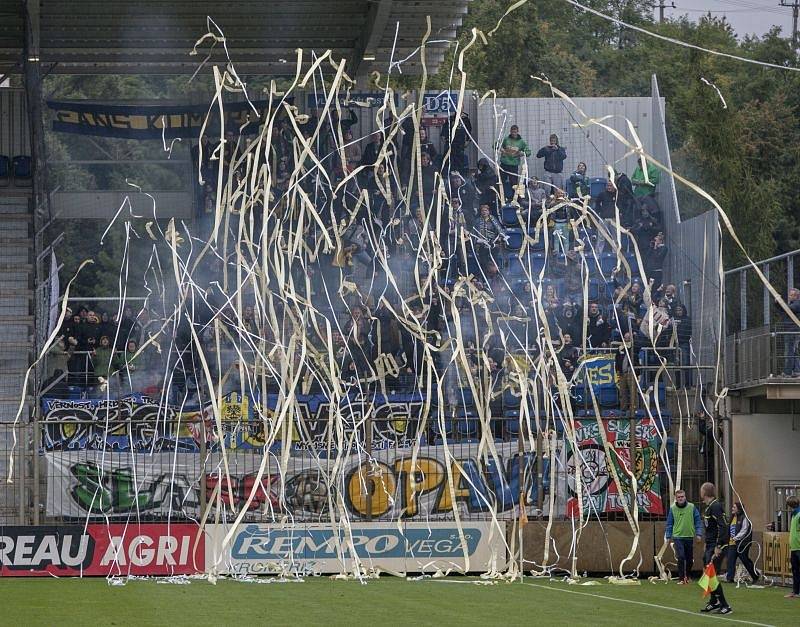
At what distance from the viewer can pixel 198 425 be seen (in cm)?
2095

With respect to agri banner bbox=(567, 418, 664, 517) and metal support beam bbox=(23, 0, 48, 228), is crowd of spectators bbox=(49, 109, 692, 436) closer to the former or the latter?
agri banner bbox=(567, 418, 664, 517)

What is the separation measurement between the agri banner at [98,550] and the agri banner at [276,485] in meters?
0.37

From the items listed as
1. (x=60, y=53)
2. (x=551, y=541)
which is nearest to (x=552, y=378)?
(x=551, y=541)

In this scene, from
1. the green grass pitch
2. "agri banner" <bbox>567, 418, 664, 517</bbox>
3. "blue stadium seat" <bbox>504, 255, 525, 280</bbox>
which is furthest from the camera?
"blue stadium seat" <bbox>504, 255, 525, 280</bbox>

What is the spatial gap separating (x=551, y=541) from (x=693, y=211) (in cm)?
2481

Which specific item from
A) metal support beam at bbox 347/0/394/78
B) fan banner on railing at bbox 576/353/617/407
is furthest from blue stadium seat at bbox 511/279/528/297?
metal support beam at bbox 347/0/394/78

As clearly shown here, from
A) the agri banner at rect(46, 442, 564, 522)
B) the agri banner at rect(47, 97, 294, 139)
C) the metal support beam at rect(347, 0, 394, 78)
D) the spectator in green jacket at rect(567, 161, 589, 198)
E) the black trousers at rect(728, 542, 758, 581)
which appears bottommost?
the black trousers at rect(728, 542, 758, 581)

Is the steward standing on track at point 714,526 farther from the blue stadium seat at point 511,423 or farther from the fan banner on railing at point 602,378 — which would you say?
the fan banner on railing at point 602,378

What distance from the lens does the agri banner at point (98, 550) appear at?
755 inches

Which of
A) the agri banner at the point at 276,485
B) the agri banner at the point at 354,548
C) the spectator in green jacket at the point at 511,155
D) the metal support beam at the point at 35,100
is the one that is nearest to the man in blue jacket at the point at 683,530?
the agri banner at the point at 276,485

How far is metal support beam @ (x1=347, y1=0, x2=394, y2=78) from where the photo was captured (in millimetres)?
25641

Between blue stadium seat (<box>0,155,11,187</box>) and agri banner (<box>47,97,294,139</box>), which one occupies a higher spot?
agri banner (<box>47,97,294,139</box>)

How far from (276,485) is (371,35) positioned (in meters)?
9.79

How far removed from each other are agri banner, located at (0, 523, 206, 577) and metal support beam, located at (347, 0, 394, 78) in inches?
413
